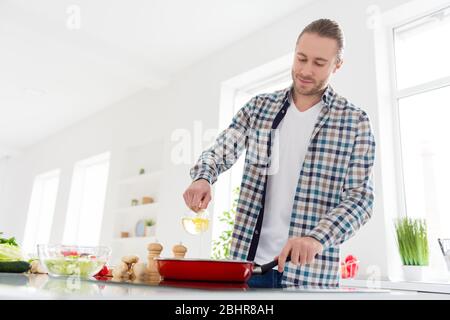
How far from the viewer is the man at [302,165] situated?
3.87ft

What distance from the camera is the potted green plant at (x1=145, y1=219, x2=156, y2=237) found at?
14.7ft

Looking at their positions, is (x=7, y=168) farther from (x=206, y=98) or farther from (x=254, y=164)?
(x=254, y=164)

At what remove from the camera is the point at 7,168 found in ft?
25.4

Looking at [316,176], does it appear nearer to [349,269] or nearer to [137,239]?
[349,269]

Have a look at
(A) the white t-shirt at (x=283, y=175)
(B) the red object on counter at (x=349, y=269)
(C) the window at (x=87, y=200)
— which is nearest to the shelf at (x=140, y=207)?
(C) the window at (x=87, y=200)

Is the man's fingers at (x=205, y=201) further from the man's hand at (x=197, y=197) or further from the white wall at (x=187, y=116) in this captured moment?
the white wall at (x=187, y=116)

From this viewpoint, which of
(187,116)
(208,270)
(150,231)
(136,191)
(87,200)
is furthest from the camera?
(87,200)

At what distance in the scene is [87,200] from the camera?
5.75m

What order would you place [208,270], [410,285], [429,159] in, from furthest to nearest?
[429,159]
[410,285]
[208,270]

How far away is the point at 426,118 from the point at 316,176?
1.83 metres

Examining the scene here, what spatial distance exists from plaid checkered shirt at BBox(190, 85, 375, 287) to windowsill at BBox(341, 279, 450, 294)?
3.96 ft

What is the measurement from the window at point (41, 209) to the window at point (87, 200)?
2.40ft

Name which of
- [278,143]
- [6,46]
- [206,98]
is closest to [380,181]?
[278,143]

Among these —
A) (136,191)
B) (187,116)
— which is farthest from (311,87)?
(136,191)
